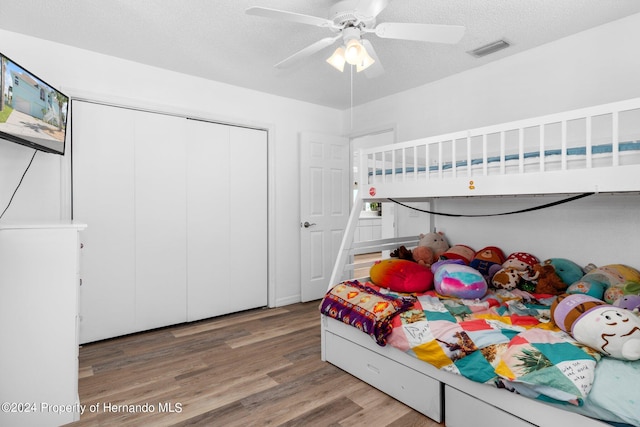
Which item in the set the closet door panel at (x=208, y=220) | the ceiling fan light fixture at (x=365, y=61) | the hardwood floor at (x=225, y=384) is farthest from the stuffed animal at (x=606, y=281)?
the closet door panel at (x=208, y=220)

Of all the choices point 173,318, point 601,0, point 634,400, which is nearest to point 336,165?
point 173,318

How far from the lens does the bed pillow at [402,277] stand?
2402 millimetres

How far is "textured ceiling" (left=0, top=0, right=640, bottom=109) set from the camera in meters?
2.11

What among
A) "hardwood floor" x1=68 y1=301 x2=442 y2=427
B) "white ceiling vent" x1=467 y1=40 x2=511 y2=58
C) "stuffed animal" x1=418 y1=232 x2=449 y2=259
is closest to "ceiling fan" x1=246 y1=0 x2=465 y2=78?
"white ceiling vent" x1=467 y1=40 x2=511 y2=58

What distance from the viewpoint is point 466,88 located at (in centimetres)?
314

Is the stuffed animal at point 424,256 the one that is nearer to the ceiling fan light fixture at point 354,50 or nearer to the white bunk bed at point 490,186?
the white bunk bed at point 490,186

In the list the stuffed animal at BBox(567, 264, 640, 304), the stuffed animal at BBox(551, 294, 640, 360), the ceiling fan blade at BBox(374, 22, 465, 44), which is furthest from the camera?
the stuffed animal at BBox(567, 264, 640, 304)

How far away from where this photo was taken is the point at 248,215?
11.9ft

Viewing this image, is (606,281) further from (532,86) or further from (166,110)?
(166,110)

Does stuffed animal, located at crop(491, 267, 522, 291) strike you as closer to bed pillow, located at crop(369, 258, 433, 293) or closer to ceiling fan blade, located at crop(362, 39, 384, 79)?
bed pillow, located at crop(369, 258, 433, 293)

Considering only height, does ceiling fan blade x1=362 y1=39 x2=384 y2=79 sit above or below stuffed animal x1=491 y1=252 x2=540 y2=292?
→ above

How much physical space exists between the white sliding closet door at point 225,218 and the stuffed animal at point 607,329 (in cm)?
281

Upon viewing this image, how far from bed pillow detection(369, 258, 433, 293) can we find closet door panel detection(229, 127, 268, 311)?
1.55 meters

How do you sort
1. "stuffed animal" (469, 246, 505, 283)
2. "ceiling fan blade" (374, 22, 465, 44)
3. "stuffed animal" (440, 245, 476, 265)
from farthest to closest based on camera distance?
1. "stuffed animal" (440, 245, 476, 265)
2. "stuffed animal" (469, 246, 505, 283)
3. "ceiling fan blade" (374, 22, 465, 44)
